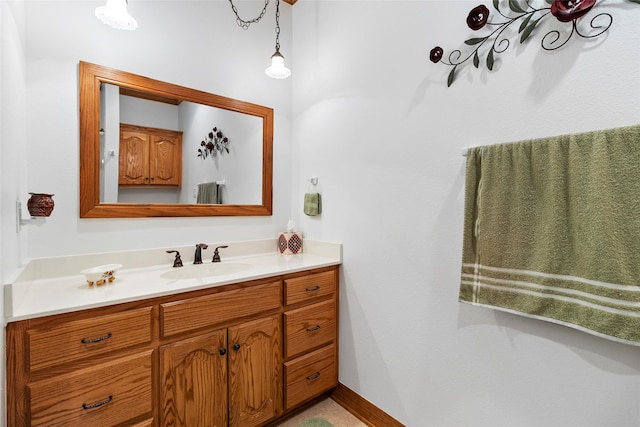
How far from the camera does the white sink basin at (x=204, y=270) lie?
63.9 inches

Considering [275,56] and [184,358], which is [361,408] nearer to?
[184,358]

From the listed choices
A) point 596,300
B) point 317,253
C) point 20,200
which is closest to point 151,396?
point 20,200

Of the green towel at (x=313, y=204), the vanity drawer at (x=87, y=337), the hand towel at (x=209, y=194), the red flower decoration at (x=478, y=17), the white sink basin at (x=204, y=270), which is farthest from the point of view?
the green towel at (x=313, y=204)

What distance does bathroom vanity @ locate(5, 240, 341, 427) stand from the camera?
1023mm

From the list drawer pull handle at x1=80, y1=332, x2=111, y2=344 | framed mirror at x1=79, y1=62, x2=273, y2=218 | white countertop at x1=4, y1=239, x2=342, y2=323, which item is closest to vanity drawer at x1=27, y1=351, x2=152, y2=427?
drawer pull handle at x1=80, y1=332, x2=111, y2=344

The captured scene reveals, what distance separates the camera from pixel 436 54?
1383mm

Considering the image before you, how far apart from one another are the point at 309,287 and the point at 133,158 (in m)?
1.24

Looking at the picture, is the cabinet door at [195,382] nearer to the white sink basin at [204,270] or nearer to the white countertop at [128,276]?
the white countertop at [128,276]

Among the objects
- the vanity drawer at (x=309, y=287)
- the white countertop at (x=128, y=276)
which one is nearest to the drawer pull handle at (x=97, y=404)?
the white countertop at (x=128, y=276)

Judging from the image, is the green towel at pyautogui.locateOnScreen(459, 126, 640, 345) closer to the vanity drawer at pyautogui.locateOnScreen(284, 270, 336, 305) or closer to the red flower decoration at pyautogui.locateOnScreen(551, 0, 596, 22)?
the red flower decoration at pyautogui.locateOnScreen(551, 0, 596, 22)

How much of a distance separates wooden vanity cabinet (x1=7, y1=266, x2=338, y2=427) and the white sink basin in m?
0.30

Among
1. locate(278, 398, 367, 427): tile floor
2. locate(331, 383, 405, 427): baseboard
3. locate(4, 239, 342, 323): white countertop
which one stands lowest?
locate(278, 398, 367, 427): tile floor

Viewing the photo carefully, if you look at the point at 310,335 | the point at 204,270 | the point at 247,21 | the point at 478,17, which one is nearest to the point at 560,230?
the point at 478,17

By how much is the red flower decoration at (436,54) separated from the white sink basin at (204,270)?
4.84 ft
